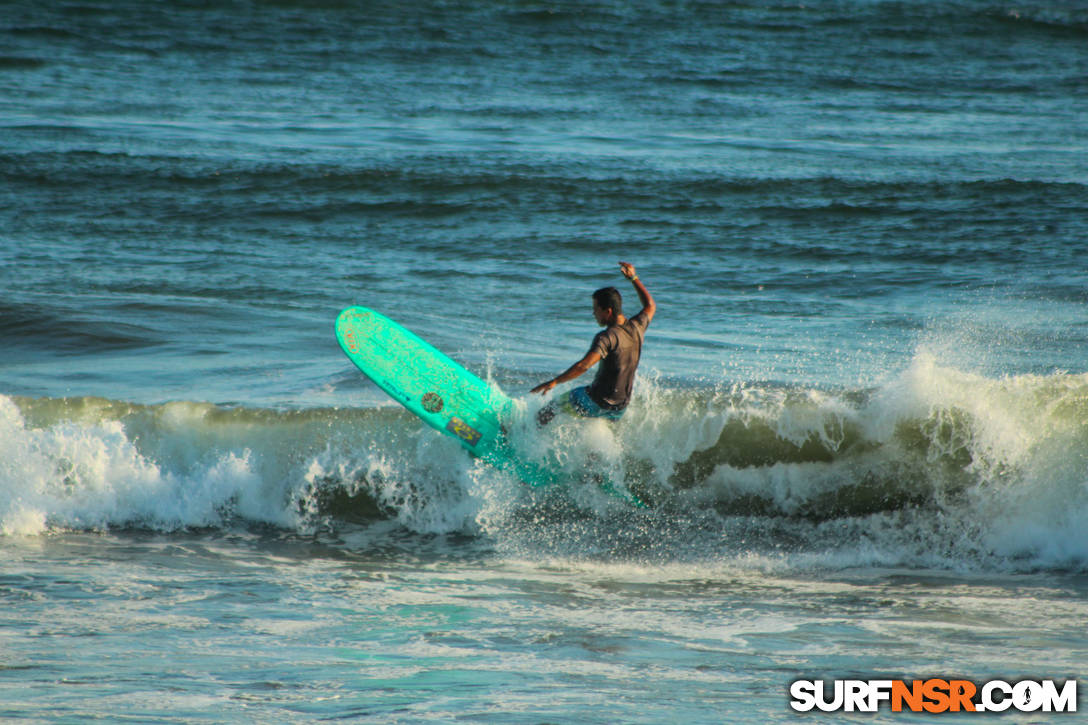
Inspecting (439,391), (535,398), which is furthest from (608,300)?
(439,391)

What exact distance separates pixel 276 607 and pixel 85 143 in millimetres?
16988

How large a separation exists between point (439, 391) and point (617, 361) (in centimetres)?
175

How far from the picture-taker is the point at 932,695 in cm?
527

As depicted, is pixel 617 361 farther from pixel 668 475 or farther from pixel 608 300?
pixel 668 475

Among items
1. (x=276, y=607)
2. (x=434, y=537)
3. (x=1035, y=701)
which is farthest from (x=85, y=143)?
(x=1035, y=701)

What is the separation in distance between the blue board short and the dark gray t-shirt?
0.14ft

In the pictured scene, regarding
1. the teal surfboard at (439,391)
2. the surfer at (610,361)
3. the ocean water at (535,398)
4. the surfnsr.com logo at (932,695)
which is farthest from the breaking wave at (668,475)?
the surfnsr.com logo at (932,695)

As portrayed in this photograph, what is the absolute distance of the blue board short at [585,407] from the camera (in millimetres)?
8438

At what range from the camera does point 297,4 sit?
107ft

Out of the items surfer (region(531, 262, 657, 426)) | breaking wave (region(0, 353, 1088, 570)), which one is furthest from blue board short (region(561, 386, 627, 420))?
breaking wave (region(0, 353, 1088, 570))

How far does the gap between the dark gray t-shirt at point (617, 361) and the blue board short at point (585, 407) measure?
1.7 inches

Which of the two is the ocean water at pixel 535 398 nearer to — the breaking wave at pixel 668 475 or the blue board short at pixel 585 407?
the breaking wave at pixel 668 475

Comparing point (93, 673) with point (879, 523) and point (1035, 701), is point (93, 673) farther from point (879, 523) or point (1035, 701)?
point (879, 523)

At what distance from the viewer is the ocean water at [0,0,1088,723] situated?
587 cm
